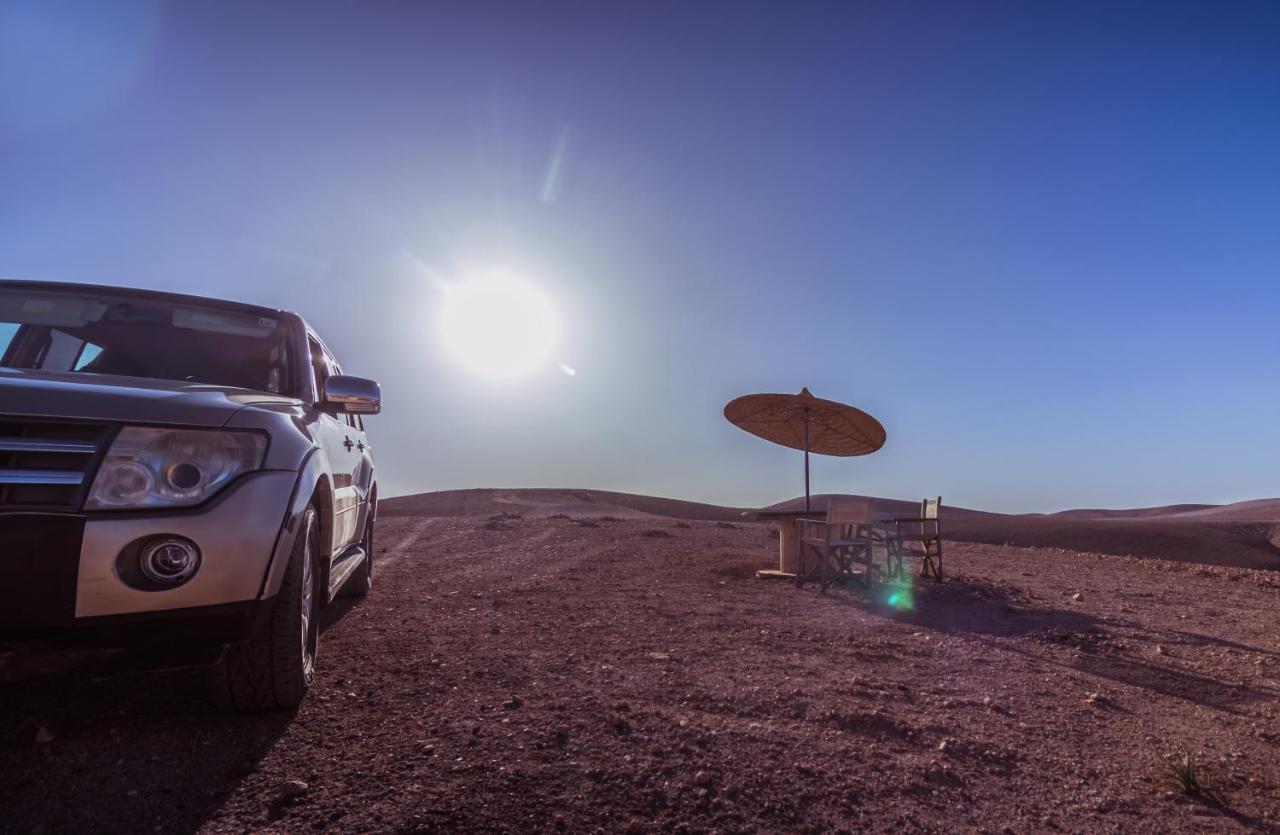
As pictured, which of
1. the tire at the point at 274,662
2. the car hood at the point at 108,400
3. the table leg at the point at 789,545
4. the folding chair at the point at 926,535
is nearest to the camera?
the car hood at the point at 108,400

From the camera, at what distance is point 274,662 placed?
9.34 feet

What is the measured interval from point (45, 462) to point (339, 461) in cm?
193

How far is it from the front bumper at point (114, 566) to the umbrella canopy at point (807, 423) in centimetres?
835

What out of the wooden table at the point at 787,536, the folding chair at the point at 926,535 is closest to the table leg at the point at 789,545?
the wooden table at the point at 787,536

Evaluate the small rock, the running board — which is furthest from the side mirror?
the small rock

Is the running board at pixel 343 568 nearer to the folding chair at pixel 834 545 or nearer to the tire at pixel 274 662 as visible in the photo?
the tire at pixel 274 662

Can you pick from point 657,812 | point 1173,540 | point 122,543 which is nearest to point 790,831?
point 657,812

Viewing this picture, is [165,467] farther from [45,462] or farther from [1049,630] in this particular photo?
[1049,630]

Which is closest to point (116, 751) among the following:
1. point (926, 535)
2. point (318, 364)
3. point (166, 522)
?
point (166, 522)

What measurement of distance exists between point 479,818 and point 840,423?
9.55m

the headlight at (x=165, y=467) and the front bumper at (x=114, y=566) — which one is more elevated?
the headlight at (x=165, y=467)

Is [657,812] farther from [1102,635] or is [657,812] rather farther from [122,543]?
[1102,635]

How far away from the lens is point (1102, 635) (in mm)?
5688

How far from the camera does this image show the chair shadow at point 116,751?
2160 mm
